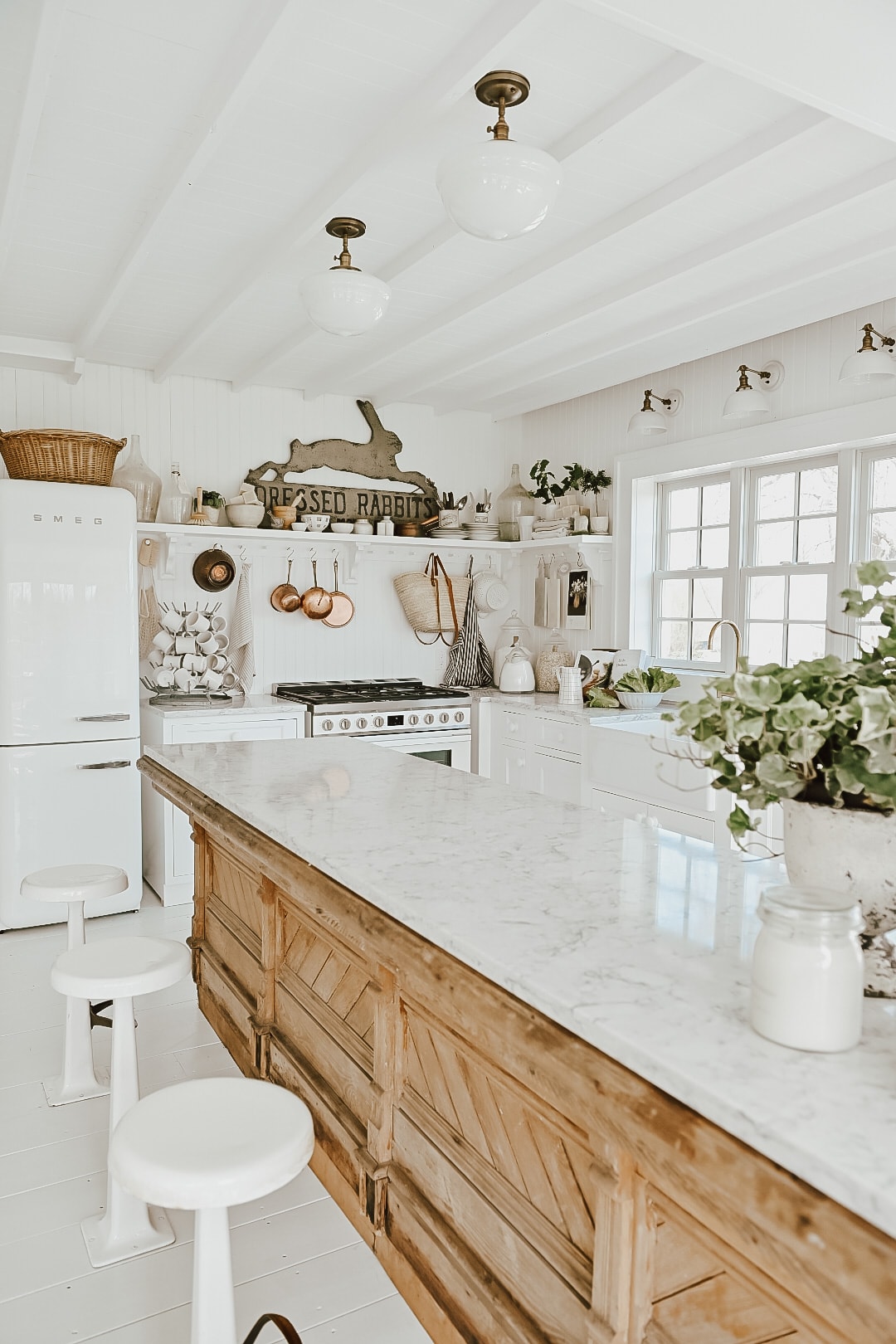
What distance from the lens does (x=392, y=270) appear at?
11.6 feet

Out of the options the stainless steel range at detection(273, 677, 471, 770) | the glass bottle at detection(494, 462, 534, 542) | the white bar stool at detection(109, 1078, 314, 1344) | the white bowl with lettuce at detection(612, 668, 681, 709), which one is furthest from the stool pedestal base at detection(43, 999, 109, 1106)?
the glass bottle at detection(494, 462, 534, 542)

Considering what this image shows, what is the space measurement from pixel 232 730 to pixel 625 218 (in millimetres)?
2913

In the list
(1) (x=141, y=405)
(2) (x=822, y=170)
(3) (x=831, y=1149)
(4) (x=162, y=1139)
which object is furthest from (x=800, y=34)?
(1) (x=141, y=405)

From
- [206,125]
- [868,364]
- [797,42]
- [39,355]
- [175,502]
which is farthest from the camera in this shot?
[175,502]

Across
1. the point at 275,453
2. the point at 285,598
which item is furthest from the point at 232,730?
the point at 275,453

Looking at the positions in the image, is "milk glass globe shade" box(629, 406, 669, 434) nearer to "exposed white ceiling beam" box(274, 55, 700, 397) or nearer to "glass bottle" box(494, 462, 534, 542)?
"exposed white ceiling beam" box(274, 55, 700, 397)

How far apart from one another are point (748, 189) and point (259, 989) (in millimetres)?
2754

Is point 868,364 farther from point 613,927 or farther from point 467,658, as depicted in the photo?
point 467,658

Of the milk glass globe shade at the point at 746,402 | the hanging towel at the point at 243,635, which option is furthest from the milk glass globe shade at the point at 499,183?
the hanging towel at the point at 243,635

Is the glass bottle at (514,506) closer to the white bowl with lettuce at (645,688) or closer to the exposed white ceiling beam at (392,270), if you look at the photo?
the white bowl with lettuce at (645,688)

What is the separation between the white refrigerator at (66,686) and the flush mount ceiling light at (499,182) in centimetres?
270

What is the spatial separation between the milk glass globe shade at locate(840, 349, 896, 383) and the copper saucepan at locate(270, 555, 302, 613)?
124 inches

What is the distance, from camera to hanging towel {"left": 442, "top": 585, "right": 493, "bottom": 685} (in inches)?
236

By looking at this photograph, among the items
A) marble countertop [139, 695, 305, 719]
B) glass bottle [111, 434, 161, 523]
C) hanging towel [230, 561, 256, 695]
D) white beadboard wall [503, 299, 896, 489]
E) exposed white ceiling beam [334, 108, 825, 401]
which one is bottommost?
marble countertop [139, 695, 305, 719]
